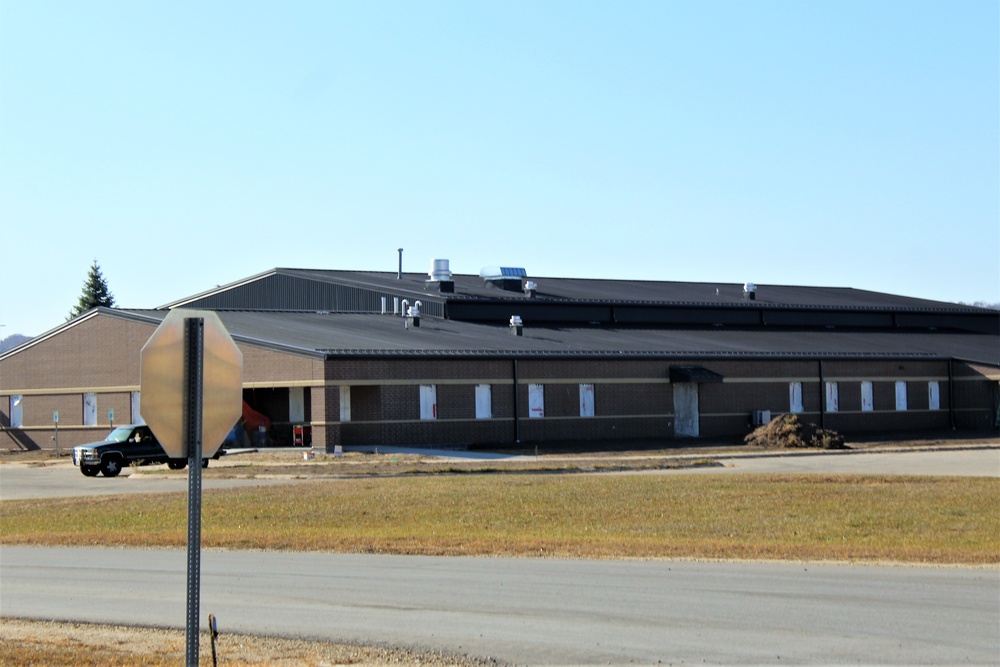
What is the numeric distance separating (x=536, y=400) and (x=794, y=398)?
13791 millimetres

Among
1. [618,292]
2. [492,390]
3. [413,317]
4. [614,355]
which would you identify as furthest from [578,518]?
[618,292]

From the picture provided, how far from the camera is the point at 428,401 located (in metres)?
48.4

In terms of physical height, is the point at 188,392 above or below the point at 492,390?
below

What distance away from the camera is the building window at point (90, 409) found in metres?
55.8

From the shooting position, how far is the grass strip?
19.0m

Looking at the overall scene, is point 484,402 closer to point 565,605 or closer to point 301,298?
point 301,298

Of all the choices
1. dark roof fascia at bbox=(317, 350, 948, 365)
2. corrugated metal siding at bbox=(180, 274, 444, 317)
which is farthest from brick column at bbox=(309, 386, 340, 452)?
corrugated metal siding at bbox=(180, 274, 444, 317)

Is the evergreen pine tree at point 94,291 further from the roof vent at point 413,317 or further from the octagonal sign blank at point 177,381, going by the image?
the octagonal sign blank at point 177,381

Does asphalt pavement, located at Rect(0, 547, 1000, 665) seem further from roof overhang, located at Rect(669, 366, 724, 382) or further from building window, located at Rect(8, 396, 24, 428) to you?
building window, located at Rect(8, 396, 24, 428)

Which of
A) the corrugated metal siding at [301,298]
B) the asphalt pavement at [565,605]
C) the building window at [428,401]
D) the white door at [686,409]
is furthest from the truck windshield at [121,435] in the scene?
the white door at [686,409]

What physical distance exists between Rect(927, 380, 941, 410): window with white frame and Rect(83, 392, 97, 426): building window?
3962 centimetres

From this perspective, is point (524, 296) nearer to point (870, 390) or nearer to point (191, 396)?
point (870, 390)

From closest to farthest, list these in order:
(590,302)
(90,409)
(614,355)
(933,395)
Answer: (614,355) → (90,409) → (933,395) → (590,302)

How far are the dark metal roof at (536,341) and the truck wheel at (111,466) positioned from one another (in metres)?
8.49
